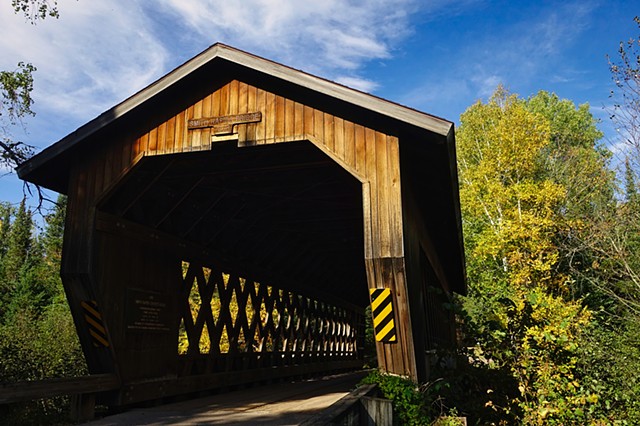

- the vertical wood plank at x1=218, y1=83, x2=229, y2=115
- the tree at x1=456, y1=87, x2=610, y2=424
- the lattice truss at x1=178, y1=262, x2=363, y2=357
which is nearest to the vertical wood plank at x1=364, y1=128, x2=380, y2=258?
the vertical wood plank at x1=218, y1=83, x2=229, y2=115

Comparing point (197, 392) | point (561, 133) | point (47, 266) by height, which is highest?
point (561, 133)

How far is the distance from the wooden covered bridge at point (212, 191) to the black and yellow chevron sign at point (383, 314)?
0.02 metres

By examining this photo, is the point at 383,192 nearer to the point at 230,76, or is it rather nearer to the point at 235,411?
the point at 230,76

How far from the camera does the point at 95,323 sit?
8914 mm

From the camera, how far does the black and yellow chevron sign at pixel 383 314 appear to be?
295 inches

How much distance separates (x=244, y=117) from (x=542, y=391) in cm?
633

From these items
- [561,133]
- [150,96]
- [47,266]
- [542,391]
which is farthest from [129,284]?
[47,266]

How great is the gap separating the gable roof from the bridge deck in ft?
14.1

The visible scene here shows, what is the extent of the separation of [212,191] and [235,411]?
5026mm

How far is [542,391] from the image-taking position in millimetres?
8320

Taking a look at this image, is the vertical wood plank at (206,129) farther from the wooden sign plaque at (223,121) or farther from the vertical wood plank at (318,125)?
the vertical wood plank at (318,125)

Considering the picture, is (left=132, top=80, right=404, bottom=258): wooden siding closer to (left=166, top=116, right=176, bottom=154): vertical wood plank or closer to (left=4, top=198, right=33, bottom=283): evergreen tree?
(left=166, top=116, right=176, bottom=154): vertical wood plank

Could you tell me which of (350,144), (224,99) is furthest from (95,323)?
(350,144)

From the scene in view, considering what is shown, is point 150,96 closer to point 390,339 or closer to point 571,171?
point 390,339
